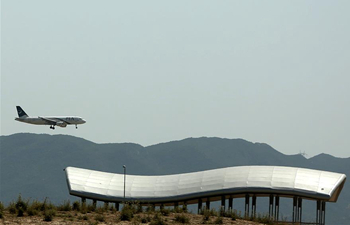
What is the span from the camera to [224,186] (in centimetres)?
9094

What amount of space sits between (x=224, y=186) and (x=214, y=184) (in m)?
1.90

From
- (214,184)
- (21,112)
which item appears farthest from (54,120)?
(214,184)

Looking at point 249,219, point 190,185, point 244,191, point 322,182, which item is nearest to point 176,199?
point 190,185

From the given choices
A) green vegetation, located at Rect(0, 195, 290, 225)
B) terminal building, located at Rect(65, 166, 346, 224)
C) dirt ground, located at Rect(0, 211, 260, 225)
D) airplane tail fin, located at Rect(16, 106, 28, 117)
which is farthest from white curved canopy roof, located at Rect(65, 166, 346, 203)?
airplane tail fin, located at Rect(16, 106, 28, 117)

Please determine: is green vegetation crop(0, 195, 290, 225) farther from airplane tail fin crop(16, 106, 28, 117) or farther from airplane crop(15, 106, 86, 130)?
airplane tail fin crop(16, 106, 28, 117)

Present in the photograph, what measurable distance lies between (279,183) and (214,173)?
1024 cm

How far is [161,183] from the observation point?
99.7 m

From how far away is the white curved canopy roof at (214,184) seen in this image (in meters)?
87.6

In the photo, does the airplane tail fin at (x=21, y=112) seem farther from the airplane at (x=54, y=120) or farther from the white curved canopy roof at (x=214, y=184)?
the white curved canopy roof at (x=214, y=184)

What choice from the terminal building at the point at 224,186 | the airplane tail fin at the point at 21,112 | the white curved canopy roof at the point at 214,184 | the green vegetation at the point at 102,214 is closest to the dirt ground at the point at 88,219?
the green vegetation at the point at 102,214

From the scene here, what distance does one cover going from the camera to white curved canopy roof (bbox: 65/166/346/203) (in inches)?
3450

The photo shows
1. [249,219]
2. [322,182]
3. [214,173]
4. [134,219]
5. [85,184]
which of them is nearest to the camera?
[134,219]

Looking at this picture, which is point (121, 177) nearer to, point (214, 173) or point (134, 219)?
point (214, 173)

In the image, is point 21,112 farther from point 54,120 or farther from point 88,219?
point 88,219
